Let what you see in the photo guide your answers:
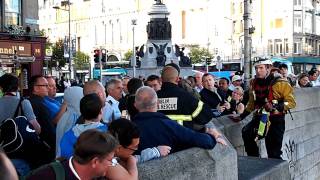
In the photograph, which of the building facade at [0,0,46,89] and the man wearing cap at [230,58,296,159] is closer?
the man wearing cap at [230,58,296,159]

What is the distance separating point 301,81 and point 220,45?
72.5 metres

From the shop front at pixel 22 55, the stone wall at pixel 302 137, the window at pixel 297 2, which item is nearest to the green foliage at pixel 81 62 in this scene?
the window at pixel 297 2

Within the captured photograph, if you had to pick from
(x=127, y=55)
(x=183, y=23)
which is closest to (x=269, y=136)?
(x=127, y=55)

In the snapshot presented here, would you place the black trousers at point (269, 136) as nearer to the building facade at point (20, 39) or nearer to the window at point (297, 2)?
the building facade at point (20, 39)

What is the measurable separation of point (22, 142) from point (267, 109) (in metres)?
4.59

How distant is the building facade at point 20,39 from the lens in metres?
32.7

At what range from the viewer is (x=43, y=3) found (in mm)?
110875

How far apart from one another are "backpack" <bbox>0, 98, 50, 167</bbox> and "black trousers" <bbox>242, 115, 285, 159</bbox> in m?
3.83

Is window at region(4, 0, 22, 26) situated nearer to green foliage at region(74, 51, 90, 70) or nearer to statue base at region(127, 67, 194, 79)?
statue base at region(127, 67, 194, 79)

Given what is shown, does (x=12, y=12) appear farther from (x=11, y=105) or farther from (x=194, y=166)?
(x=194, y=166)

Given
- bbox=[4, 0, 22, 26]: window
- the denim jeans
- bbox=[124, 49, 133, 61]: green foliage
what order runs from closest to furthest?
the denim jeans, bbox=[4, 0, 22, 26]: window, bbox=[124, 49, 133, 61]: green foliage

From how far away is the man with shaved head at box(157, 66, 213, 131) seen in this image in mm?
5945

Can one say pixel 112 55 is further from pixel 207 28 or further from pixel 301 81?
pixel 301 81

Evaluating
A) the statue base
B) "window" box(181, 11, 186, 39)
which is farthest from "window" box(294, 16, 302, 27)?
the statue base
